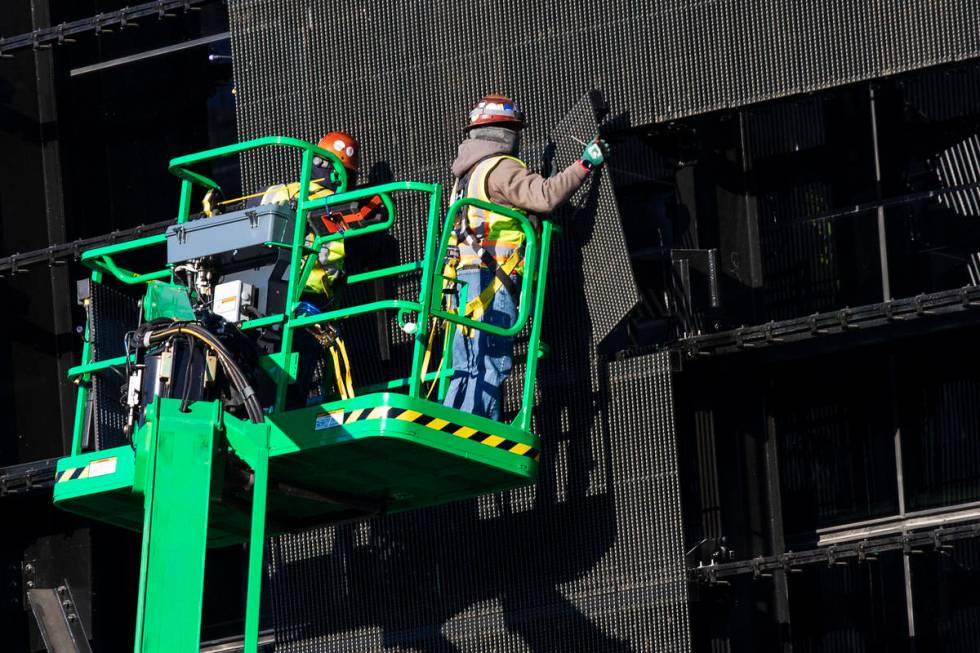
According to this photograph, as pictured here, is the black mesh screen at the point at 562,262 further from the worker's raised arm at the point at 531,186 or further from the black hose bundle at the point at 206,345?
the black hose bundle at the point at 206,345

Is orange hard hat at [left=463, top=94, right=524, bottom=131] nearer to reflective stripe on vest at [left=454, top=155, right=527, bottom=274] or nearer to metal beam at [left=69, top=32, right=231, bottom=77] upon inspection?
reflective stripe on vest at [left=454, top=155, right=527, bottom=274]

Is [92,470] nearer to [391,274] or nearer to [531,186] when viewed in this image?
[391,274]

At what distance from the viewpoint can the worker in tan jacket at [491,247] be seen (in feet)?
40.7

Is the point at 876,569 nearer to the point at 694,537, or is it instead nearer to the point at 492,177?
the point at 694,537

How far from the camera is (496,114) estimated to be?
12.8m

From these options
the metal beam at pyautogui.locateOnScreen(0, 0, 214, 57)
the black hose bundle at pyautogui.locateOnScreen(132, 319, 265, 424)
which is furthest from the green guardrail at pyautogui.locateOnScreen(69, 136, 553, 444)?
the metal beam at pyautogui.locateOnScreen(0, 0, 214, 57)

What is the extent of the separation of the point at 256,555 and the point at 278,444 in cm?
121

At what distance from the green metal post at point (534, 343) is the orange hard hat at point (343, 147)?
185 cm

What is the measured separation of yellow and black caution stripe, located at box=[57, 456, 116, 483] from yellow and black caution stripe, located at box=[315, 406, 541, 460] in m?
1.54

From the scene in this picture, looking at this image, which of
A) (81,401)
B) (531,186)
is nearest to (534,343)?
(531,186)

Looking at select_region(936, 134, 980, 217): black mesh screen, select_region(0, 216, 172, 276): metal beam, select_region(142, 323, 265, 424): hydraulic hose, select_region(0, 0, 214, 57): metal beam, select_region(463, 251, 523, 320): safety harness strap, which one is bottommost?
select_region(142, 323, 265, 424): hydraulic hose

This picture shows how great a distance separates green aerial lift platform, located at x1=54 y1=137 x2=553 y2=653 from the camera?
36.2 feet

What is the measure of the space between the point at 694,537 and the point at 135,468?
394 centimetres

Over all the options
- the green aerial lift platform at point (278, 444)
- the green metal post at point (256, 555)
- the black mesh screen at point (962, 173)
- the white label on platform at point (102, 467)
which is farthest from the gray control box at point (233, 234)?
the black mesh screen at point (962, 173)
